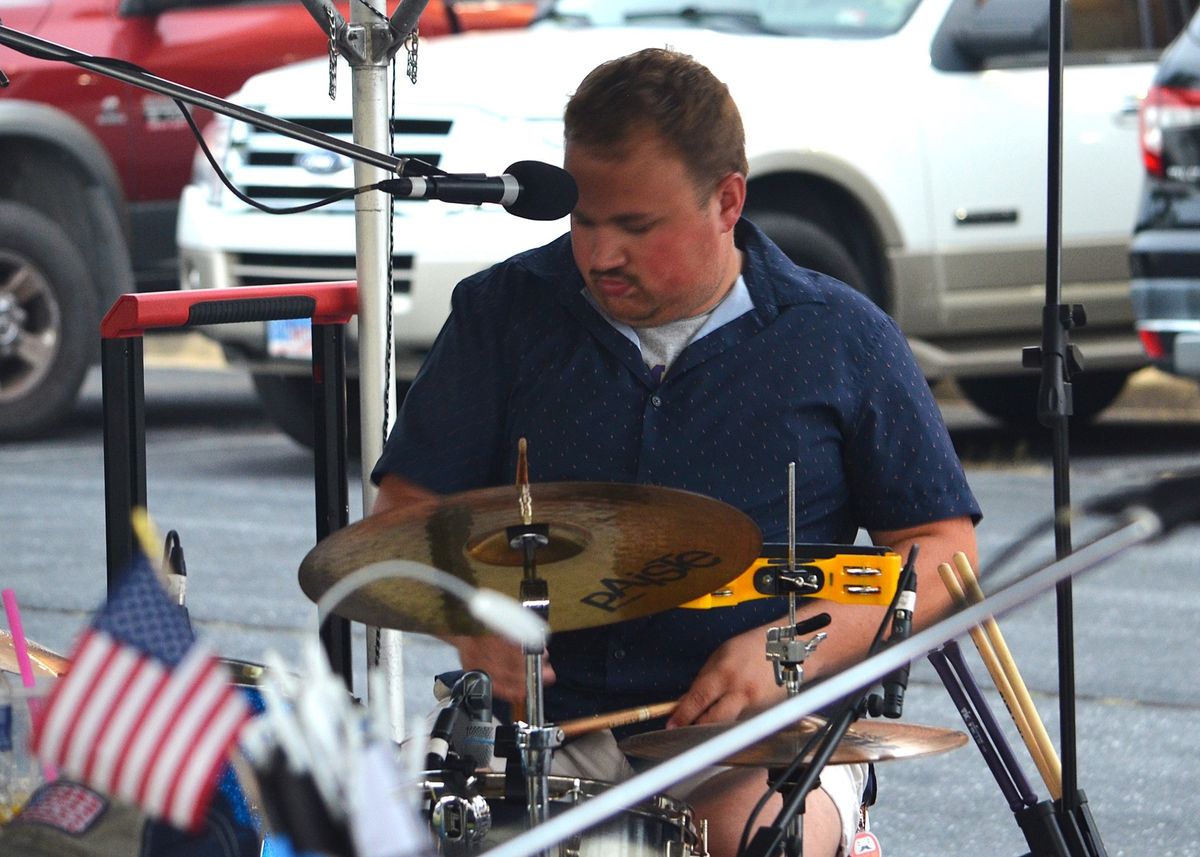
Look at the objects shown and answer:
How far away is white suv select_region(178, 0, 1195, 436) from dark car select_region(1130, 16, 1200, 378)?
0.46 metres

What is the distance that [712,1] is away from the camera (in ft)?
20.9

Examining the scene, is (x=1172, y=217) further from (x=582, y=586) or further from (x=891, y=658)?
(x=891, y=658)

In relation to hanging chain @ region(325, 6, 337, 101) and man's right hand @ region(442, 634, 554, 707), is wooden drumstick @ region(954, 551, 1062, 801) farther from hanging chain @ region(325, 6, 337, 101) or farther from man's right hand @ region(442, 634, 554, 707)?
hanging chain @ region(325, 6, 337, 101)

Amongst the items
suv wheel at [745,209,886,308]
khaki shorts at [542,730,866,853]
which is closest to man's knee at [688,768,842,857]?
khaki shorts at [542,730,866,853]

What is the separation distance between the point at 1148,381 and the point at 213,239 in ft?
15.1

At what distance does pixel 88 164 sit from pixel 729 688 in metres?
5.67

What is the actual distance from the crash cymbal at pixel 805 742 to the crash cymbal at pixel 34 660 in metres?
0.60

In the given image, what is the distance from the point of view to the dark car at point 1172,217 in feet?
18.7

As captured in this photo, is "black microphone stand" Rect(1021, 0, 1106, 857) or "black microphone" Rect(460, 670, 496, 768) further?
"black microphone stand" Rect(1021, 0, 1106, 857)

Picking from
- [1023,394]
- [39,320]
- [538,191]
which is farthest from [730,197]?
[39,320]

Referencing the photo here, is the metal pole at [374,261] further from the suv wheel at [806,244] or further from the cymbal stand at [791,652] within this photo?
the suv wheel at [806,244]

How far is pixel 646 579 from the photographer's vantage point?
6.45 feet

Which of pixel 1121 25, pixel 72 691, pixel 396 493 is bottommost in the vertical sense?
pixel 396 493

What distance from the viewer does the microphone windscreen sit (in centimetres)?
204
